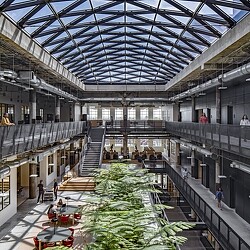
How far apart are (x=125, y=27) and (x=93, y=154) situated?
14111 mm

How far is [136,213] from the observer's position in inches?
212

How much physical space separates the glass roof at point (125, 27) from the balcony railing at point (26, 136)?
4.75 m

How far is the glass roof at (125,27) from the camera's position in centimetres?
1460

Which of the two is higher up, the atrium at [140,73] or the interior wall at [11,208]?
the atrium at [140,73]

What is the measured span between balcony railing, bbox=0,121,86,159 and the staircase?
5.16 metres

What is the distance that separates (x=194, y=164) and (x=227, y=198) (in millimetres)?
9873

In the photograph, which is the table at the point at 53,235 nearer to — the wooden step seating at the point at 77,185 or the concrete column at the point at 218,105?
the wooden step seating at the point at 77,185

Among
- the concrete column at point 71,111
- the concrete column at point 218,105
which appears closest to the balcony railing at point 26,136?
the concrete column at point 218,105

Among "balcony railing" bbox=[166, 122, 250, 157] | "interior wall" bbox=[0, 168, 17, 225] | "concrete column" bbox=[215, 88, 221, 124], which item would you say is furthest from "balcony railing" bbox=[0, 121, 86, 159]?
"concrete column" bbox=[215, 88, 221, 124]

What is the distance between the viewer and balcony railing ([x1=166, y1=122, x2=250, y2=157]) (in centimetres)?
1310

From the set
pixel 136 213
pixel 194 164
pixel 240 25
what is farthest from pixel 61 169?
pixel 136 213

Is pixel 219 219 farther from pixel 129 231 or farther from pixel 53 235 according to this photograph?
pixel 129 231

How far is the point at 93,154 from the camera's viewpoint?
31.1 metres

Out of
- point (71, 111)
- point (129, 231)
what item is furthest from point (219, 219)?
point (71, 111)
